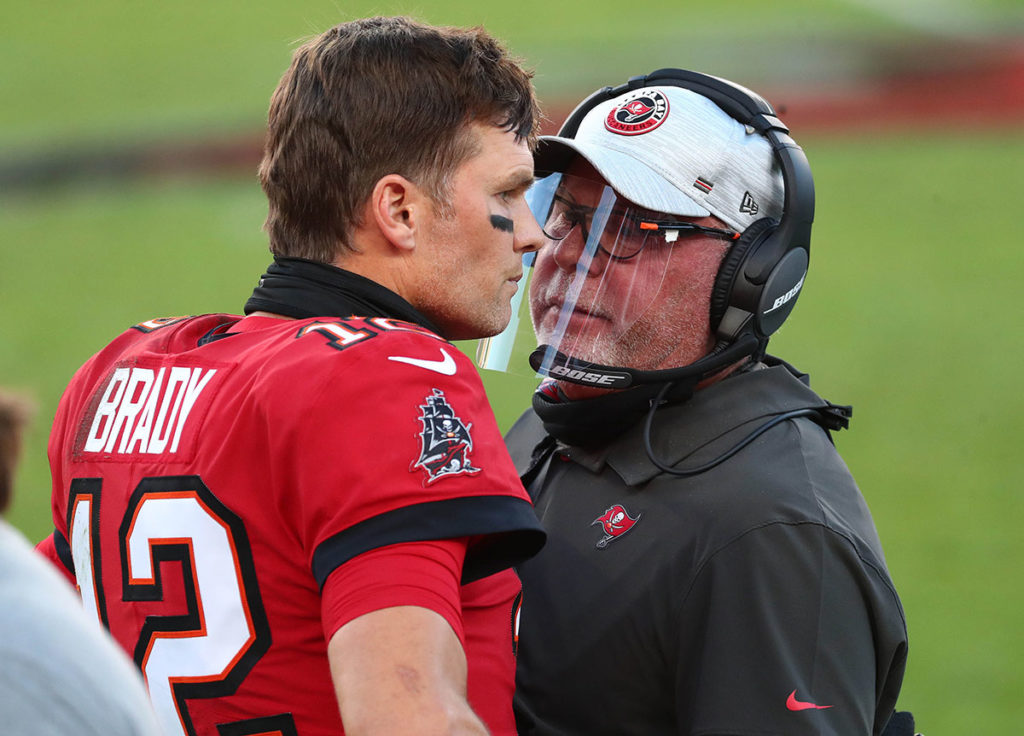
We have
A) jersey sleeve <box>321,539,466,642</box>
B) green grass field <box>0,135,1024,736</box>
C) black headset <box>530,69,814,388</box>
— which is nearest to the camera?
jersey sleeve <box>321,539,466,642</box>

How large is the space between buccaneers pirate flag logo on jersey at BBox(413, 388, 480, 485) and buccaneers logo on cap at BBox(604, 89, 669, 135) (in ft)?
2.82

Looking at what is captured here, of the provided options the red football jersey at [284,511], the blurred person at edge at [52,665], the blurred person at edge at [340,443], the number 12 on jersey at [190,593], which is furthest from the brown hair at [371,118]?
the blurred person at edge at [52,665]

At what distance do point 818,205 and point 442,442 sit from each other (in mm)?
10823

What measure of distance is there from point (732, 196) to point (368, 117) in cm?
68

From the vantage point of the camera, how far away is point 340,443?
135 centimetres

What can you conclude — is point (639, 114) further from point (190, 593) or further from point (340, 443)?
point (190, 593)

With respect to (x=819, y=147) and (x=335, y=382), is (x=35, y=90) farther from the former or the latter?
(x=335, y=382)

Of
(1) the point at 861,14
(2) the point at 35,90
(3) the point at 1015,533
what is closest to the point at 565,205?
(3) the point at 1015,533

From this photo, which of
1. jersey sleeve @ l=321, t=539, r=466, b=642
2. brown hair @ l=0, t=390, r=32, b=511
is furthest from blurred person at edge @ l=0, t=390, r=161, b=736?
jersey sleeve @ l=321, t=539, r=466, b=642

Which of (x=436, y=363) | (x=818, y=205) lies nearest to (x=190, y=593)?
(x=436, y=363)

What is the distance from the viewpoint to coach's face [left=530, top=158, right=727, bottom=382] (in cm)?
209

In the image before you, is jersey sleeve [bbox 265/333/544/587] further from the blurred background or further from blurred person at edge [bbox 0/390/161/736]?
the blurred background

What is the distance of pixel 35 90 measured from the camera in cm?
1546

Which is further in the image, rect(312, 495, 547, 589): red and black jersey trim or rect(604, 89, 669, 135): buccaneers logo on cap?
rect(604, 89, 669, 135): buccaneers logo on cap
